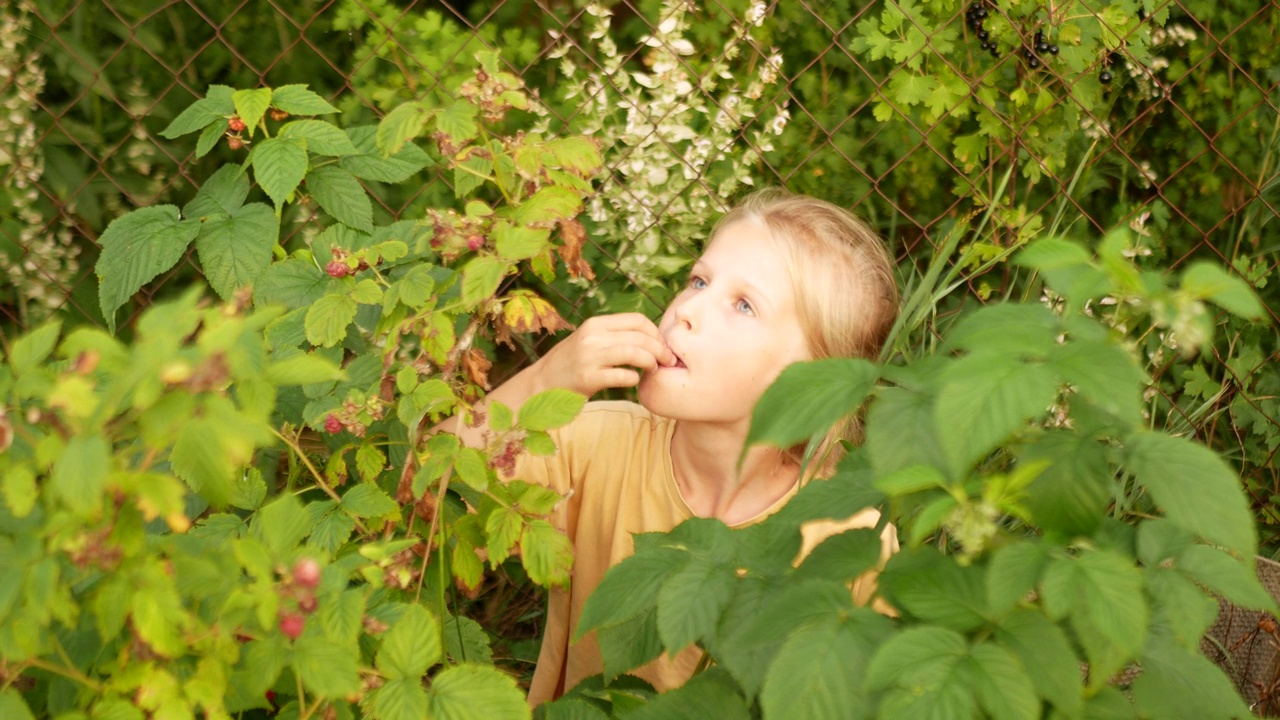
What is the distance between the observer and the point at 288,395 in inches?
64.1

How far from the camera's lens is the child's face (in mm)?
1761

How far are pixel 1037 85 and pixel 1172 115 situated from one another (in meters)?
0.87

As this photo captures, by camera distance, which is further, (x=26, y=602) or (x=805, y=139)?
(x=805, y=139)

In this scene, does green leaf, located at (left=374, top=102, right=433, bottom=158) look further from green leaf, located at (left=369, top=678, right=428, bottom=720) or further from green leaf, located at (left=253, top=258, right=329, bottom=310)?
green leaf, located at (left=369, top=678, right=428, bottom=720)

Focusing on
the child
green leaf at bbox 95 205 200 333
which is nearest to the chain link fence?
the child

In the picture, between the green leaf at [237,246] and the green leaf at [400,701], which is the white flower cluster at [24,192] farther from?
the green leaf at [400,701]

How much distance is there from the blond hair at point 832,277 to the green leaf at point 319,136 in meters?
0.68

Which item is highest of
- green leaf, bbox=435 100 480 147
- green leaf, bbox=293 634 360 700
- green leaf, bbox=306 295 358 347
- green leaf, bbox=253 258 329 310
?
green leaf, bbox=435 100 480 147

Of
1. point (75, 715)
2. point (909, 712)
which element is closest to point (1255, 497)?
point (909, 712)

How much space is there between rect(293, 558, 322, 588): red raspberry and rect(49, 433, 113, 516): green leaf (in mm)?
183

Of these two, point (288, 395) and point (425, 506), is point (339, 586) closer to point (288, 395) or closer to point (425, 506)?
point (425, 506)

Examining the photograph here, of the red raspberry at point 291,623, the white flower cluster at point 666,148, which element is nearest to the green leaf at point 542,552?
the red raspberry at point 291,623

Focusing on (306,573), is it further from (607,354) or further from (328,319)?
(607,354)

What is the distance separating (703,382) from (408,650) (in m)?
0.80
